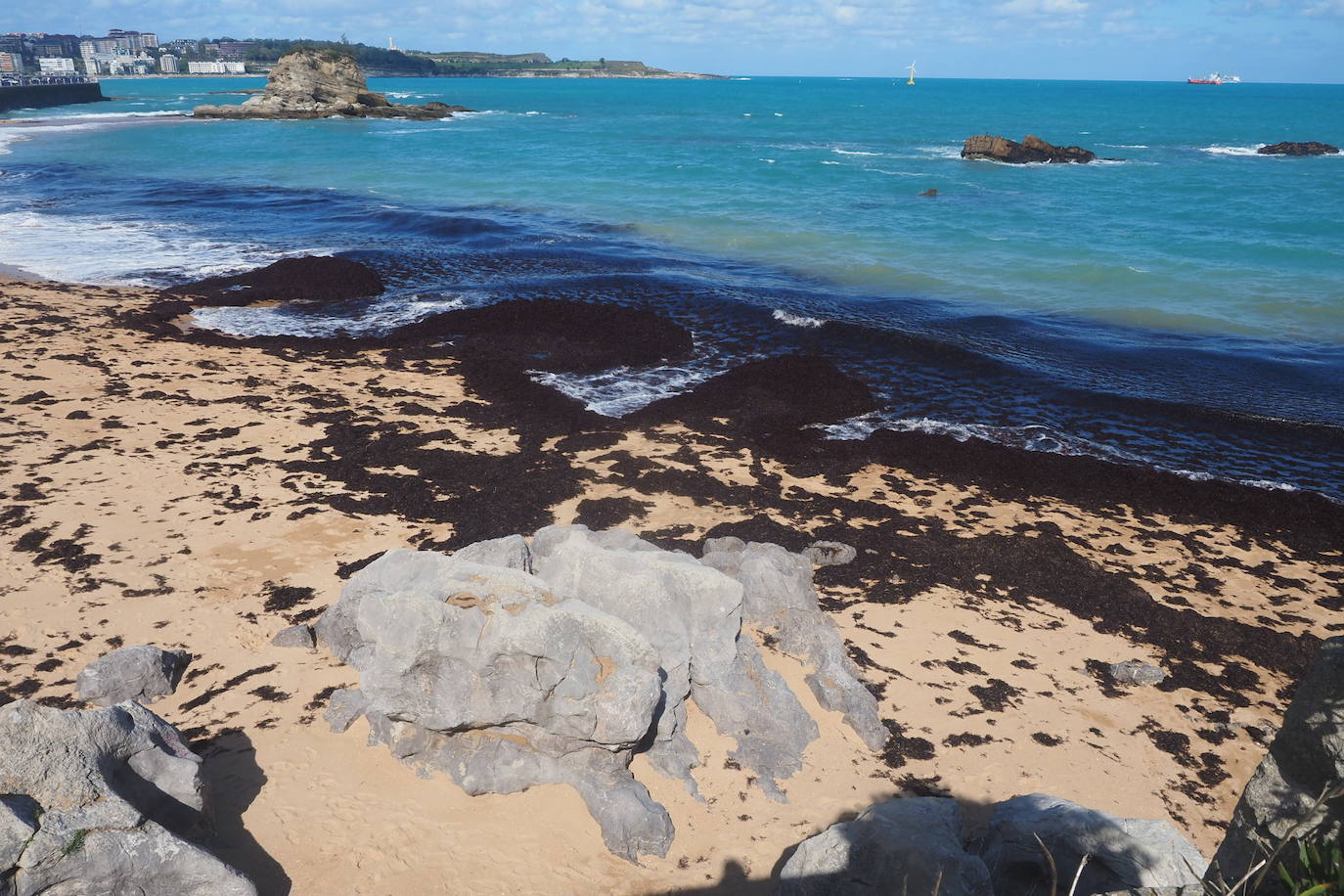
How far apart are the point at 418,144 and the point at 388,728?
58.4 meters

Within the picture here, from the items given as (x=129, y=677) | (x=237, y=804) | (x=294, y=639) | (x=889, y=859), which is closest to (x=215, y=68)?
(x=294, y=639)

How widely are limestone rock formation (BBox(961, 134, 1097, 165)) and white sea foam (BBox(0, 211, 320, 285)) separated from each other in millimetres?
43770

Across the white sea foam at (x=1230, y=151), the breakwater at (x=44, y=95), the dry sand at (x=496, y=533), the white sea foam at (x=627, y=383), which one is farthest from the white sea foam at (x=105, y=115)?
the white sea foam at (x=1230, y=151)

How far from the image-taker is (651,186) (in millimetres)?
41156

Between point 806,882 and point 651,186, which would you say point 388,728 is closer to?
point 806,882

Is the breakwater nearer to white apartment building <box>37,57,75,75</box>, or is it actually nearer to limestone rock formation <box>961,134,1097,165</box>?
white apartment building <box>37,57,75,75</box>

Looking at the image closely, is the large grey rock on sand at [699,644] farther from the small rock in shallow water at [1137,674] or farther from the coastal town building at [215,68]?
the coastal town building at [215,68]

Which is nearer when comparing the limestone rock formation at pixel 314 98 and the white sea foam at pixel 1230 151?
the white sea foam at pixel 1230 151

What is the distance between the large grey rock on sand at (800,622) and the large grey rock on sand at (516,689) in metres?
1.74

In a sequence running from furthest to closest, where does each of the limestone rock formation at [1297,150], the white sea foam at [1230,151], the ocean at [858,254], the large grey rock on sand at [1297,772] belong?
the white sea foam at [1230,151] → the limestone rock formation at [1297,150] → the ocean at [858,254] → the large grey rock on sand at [1297,772]

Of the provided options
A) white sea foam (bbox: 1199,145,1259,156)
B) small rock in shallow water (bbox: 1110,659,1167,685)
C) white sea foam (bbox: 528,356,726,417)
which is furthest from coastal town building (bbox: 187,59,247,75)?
small rock in shallow water (bbox: 1110,659,1167,685)

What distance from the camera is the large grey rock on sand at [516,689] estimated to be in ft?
19.1

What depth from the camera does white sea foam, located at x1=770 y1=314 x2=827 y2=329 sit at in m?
19.7

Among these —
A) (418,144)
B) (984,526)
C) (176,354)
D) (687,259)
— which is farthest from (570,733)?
(418,144)
